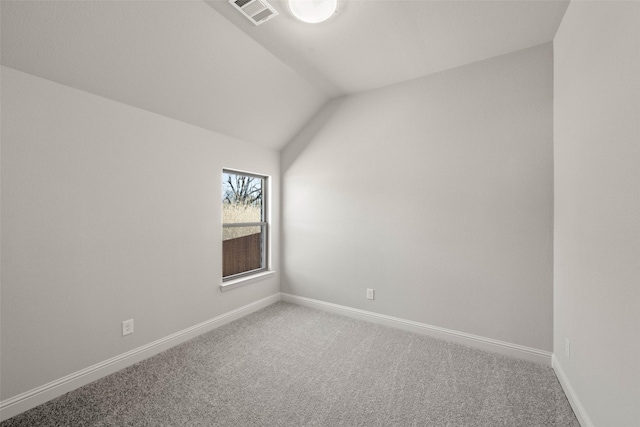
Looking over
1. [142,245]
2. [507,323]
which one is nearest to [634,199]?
[507,323]

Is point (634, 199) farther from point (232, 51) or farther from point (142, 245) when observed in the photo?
point (142, 245)

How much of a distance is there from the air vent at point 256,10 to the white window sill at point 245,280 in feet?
8.09

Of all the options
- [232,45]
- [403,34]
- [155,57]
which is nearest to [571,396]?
[403,34]

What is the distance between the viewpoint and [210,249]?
2.94m

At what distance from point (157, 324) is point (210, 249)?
81cm

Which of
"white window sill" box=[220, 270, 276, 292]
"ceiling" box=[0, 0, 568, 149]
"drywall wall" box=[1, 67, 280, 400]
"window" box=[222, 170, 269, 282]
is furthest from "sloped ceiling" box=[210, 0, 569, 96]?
"white window sill" box=[220, 270, 276, 292]

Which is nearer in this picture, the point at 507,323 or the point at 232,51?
the point at 232,51

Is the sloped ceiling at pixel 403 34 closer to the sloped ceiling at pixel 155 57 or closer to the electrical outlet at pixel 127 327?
the sloped ceiling at pixel 155 57

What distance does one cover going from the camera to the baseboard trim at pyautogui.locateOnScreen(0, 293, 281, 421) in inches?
67.6

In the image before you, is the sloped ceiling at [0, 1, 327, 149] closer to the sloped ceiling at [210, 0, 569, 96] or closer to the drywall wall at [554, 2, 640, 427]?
the sloped ceiling at [210, 0, 569, 96]

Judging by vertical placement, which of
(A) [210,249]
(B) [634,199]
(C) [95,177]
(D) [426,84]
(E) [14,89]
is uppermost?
(D) [426,84]

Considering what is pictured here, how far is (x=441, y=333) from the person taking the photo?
8.92ft

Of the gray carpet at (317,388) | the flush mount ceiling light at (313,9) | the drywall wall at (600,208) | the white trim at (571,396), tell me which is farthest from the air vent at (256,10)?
the white trim at (571,396)

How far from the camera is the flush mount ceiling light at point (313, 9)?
183 centimetres
